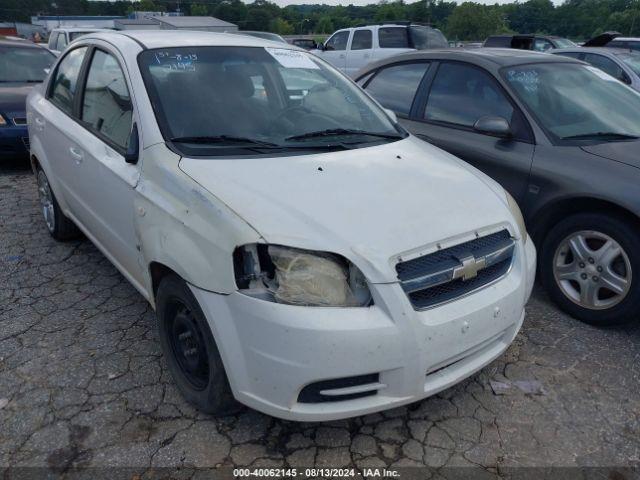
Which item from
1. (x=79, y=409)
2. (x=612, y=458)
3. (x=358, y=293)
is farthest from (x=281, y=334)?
(x=612, y=458)

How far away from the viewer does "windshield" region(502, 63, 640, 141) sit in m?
3.60

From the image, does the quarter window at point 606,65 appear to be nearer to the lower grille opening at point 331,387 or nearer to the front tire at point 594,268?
the front tire at point 594,268

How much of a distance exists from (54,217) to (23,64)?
483 centimetres

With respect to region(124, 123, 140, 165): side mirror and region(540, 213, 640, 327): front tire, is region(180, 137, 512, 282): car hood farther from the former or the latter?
region(540, 213, 640, 327): front tire

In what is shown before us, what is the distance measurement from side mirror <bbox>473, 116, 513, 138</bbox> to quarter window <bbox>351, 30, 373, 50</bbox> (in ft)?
37.0

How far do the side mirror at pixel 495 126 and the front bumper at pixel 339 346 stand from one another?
1.78 metres

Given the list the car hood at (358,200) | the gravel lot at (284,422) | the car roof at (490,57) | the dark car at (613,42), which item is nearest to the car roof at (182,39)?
the car hood at (358,200)

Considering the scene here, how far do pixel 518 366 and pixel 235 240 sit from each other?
184 centimetres

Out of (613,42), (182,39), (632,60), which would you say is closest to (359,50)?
(613,42)

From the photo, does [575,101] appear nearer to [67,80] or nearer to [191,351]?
[191,351]

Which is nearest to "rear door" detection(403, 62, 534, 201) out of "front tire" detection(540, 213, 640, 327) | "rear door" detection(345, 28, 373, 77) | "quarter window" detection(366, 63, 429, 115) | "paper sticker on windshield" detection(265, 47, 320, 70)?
"quarter window" detection(366, 63, 429, 115)

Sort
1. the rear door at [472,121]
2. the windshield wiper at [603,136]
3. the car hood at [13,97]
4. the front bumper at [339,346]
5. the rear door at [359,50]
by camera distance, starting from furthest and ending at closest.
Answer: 1. the rear door at [359,50]
2. the car hood at [13,97]
3. the rear door at [472,121]
4. the windshield wiper at [603,136]
5. the front bumper at [339,346]

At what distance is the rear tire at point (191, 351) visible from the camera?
2236mm

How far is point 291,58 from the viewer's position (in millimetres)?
3445
